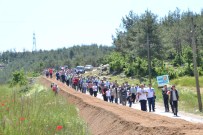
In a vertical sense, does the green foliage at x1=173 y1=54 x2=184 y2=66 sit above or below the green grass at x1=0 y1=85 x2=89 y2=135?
above

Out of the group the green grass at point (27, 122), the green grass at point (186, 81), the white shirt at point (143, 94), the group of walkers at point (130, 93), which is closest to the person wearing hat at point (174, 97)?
the group of walkers at point (130, 93)

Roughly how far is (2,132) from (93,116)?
12522mm

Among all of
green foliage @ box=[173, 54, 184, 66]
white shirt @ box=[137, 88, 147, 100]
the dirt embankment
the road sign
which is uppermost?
green foliage @ box=[173, 54, 184, 66]

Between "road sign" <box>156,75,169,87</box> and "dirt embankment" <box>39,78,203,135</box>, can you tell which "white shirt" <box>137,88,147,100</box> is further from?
"road sign" <box>156,75,169,87</box>

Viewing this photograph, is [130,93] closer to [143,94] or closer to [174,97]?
[143,94]

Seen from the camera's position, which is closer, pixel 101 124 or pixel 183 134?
pixel 183 134

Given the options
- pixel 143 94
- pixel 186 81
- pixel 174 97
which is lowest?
pixel 174 97

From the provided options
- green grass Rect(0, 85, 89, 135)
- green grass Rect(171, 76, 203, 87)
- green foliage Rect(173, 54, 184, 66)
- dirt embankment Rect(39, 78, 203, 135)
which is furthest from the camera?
green foliage Rect(173, 54, 184, 66)

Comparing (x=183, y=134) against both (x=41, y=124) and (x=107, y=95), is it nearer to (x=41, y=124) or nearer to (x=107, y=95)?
(x=41, y=124)

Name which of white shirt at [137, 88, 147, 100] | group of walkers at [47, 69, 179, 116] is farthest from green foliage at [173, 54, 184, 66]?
white shirt at [137, 88, 147, 100]

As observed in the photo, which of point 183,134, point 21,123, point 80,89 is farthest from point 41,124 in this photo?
point 80,89

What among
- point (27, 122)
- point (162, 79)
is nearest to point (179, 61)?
point (162, 79)

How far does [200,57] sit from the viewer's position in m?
70.7

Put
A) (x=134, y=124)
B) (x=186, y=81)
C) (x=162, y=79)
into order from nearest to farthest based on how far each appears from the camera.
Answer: (x=134, y=124) < (x=162, y=79) < (x=186, y=81)
